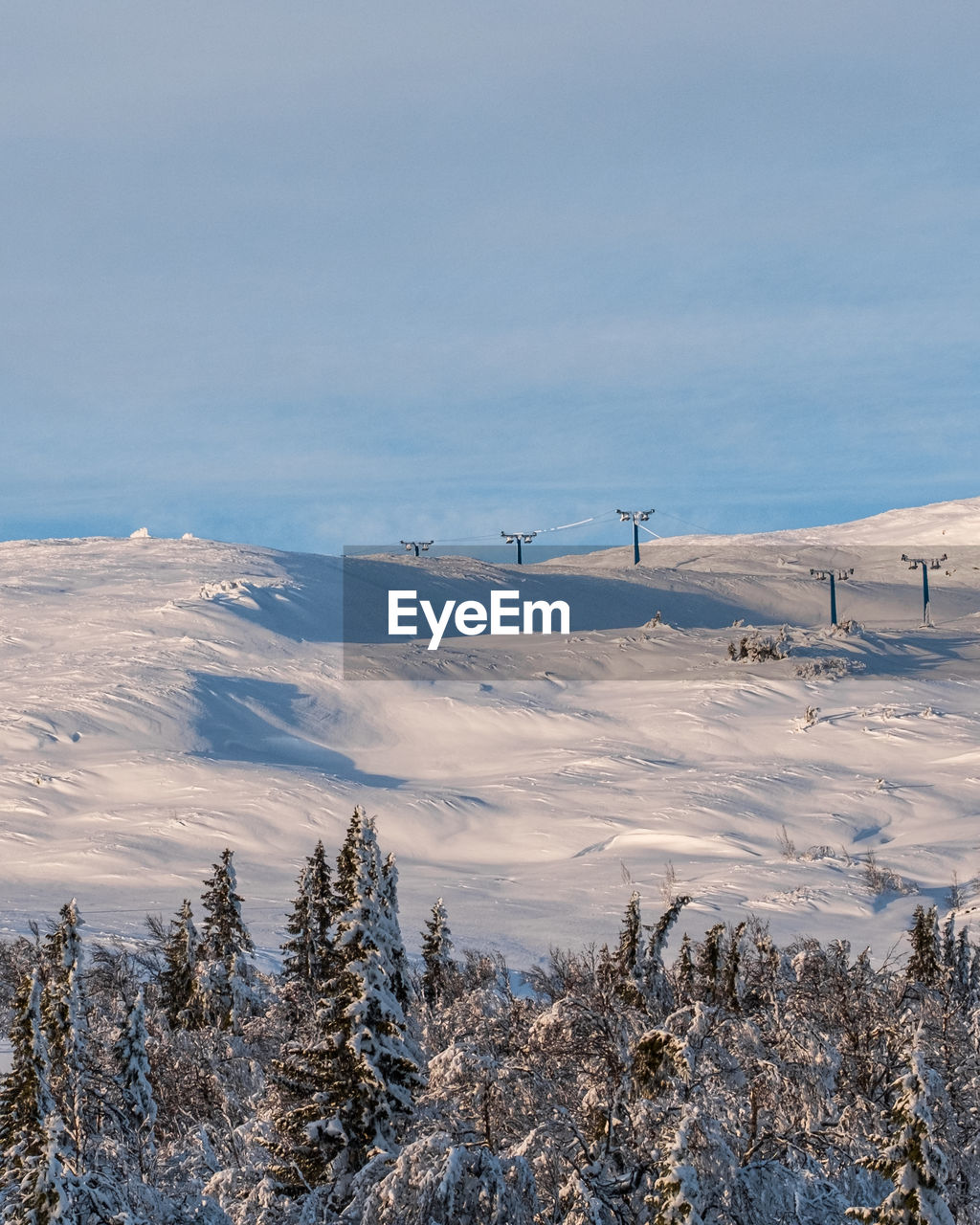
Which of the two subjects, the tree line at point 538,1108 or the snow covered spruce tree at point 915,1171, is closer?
the snow covered spruce tree at point 915,1171

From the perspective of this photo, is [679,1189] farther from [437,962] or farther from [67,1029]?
[437,962]

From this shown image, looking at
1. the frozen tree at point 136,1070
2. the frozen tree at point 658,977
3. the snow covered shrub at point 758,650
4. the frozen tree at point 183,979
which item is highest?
the snow covered shrub at point 758,650

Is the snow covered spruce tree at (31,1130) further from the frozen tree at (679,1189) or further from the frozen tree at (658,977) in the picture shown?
the frozen tree at (658,977)

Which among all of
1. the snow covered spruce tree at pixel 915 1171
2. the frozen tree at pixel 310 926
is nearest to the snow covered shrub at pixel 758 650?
the frozen tree at pixel 310 926

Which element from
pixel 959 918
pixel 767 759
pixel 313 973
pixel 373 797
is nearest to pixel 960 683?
pixel 767 759

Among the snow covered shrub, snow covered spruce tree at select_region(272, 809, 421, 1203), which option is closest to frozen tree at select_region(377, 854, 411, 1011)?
snow covered spruce tree at select_region(272, 809, 421, 1203)

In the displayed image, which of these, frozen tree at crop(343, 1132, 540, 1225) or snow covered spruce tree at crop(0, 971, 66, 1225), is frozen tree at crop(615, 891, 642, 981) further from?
frozen tree at crop(343, 1132, 540, 1225)
